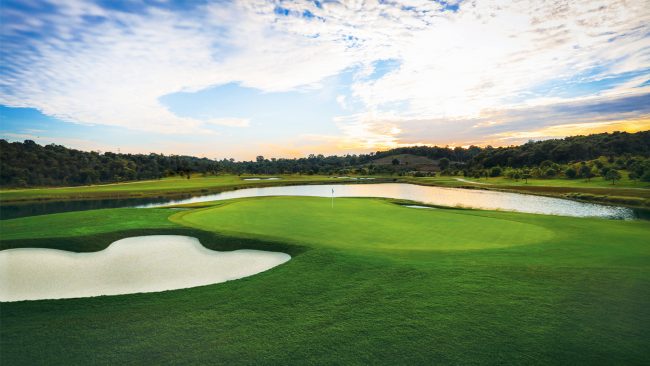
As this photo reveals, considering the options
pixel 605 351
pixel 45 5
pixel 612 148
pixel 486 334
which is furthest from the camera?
pixel 612 148

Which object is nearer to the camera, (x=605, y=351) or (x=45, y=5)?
(x=605, y=351)

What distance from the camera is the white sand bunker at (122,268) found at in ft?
37.0

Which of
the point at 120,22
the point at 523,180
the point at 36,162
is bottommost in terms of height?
the point at 523,180

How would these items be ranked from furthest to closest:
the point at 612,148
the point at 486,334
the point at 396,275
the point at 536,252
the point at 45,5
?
the point at 612,148
the point at 45,5
the point at 536,252
the point at 396,275
the point at 486,334

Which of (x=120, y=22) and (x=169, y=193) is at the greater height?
(x=120, y=22)

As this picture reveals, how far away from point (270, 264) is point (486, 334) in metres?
8.73

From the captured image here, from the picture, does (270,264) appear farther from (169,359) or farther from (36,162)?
→ (36,162)

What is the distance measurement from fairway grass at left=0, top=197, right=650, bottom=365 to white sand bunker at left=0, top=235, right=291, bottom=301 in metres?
2.51

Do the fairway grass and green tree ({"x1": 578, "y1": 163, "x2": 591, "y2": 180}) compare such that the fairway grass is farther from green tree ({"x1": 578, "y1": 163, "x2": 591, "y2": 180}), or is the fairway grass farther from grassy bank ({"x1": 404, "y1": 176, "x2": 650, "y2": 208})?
green tree ({"x1": 578, "y1": 163, "x2": 591, "y2": 180})

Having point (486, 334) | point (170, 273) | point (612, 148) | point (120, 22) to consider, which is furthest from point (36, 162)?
point (612, 148)

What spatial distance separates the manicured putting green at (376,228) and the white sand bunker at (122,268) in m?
2.38

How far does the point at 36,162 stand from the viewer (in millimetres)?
87250

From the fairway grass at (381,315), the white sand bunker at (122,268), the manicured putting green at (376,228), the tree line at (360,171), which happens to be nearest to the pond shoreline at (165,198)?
the tree line at (360,171)

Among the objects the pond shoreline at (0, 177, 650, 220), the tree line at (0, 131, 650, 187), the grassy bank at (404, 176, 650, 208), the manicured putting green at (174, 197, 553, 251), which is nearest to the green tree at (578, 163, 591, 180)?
the tree line at (0, 131, 650, 187)
